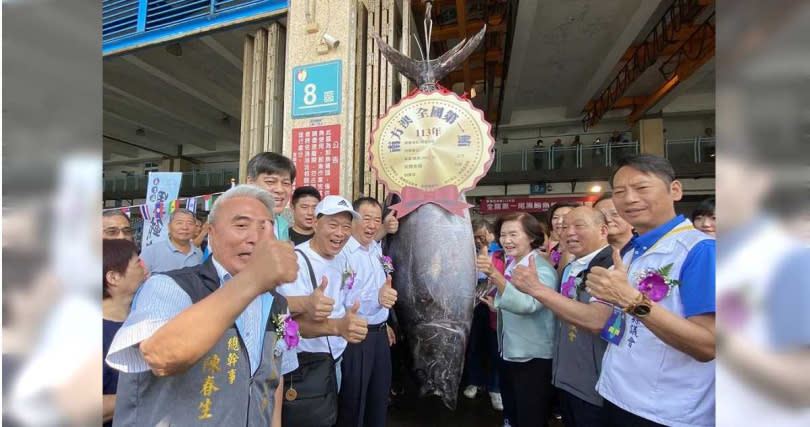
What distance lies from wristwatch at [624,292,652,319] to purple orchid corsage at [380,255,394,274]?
1.87 m

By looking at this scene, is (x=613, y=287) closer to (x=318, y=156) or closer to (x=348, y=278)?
(x=348, y=278)

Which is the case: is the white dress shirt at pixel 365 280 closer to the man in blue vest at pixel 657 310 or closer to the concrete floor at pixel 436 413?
the concrete floor at pixel 436 413

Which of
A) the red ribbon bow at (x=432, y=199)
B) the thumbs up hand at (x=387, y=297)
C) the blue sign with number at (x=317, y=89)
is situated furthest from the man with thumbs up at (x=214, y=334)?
the blue sign with number at (x=317, y=89)

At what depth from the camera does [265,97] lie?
5.39 m

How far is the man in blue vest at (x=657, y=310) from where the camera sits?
4.61 ft

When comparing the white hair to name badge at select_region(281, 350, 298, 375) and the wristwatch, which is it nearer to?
name badge at select_region(281, 350, 298, 375)

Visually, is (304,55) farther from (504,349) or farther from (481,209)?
(481,209)

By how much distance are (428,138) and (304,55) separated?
268 cm

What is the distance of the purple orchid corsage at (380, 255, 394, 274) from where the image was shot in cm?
304

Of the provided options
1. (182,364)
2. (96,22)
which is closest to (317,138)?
(182,364)

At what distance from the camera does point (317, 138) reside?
14.8ft

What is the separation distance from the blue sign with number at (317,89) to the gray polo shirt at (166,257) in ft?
6.15

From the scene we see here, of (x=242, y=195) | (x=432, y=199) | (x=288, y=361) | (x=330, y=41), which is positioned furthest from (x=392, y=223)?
(x=330, y=41)

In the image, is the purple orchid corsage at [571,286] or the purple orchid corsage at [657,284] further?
the purple orchid corsage at [571,286]
